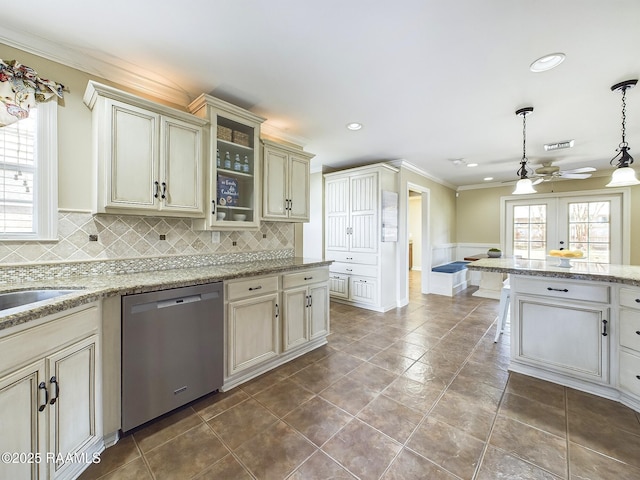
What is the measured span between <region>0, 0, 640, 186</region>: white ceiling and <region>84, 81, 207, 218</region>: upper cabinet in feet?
1.18

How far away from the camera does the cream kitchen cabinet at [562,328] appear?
82.0 inches

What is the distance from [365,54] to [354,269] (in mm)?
3264

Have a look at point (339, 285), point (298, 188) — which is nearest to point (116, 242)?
point (298, 188)

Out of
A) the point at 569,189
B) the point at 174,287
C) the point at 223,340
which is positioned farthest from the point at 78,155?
the point at 569,189

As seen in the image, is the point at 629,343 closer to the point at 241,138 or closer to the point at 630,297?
the point at 630,297

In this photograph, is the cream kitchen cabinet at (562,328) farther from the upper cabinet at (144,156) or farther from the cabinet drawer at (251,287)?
the upper cabinet at (144,156)

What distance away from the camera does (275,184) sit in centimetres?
289

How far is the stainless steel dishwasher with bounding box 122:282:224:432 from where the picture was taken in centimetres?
163

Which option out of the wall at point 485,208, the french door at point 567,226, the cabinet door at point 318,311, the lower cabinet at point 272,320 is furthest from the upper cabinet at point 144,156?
the wall at point 485,208

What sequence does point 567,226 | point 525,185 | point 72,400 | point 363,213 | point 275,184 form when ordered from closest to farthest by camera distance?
point 72,400 → point 275,184 → point 525,185 → point 363,213 → point 567,226

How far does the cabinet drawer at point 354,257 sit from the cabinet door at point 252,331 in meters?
2.24

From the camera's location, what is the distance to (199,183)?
7.43 ft

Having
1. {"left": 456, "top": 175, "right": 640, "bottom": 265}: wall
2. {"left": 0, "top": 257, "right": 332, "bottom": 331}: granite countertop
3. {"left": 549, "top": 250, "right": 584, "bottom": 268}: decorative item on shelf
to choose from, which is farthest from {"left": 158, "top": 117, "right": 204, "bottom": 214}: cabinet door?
{"left": 456, "top": 175, "right": 640, "bottom": 265}: wall

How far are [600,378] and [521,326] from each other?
1.89 ft
